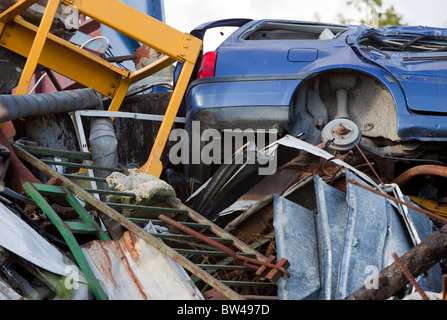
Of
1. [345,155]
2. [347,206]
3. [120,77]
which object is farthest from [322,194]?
[120,77]

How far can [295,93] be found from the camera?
530cm

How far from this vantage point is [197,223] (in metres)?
4.29

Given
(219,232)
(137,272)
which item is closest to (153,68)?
(219,232)

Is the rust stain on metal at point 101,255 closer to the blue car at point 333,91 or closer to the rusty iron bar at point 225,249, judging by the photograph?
the rusty iron bar at point 225,249

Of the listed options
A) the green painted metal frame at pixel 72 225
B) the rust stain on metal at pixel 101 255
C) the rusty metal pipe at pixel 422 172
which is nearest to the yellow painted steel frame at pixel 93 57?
the green painted metal frame at pixel 72 225

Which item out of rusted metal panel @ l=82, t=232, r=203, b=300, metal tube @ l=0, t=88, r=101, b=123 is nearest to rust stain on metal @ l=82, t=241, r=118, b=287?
rusted metal panel @ l=82, t=232, r=203, b=300

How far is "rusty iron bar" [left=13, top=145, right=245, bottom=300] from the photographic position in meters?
3.26

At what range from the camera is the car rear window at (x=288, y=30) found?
5820mm

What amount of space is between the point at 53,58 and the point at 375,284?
13.8 feet

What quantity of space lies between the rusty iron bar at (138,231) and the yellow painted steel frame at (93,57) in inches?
34.9

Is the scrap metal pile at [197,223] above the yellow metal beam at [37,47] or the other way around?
the other way around

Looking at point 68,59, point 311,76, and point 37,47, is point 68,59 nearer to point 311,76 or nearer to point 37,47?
point 37,47

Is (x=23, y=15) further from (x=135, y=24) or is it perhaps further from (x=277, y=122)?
(x=277, y=122)

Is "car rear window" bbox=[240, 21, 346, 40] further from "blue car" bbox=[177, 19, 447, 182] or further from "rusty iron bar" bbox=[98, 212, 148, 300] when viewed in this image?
"rusty iron bar" bbox=[98, 212, 148, 300]
